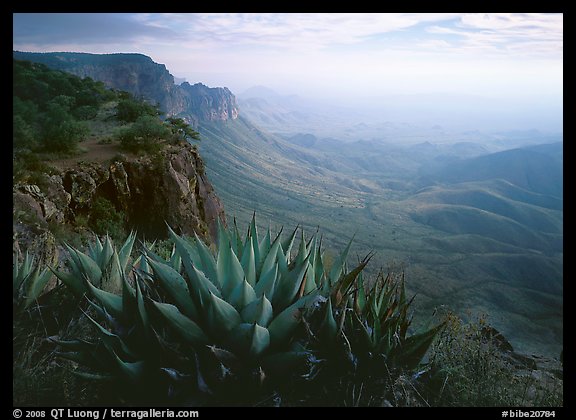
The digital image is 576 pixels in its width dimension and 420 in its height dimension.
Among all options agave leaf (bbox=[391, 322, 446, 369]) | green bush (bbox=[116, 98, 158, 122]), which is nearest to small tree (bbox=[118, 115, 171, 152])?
green bush (bbox=[116, 98, 158, 122])

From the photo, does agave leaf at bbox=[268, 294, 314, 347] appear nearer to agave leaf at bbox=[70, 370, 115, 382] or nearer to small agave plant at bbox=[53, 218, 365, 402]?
small agave plant at bbox=[53, 218, 365, 402]

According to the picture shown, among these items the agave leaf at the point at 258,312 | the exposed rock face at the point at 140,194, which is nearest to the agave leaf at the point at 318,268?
the agave leaf at the point at 258,312

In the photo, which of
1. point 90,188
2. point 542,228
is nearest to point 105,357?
point 90,188

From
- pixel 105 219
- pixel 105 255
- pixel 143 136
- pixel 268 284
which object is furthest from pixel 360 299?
pixel 143 136

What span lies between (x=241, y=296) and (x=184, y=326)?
287 mm

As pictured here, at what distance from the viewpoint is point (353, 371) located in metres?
2.03

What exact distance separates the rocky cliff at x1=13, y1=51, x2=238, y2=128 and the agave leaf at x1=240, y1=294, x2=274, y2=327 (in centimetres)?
253

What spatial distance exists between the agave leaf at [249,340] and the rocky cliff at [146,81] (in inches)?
101

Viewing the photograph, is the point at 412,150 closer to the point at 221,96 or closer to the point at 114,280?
the point at 221,96

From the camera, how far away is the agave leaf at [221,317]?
1852mm

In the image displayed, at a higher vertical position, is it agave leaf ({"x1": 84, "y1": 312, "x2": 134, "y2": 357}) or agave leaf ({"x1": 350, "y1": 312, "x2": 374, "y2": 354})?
agave leaf ({"x1": 350, "y1": 312, "x2": 374, "y2": 354})

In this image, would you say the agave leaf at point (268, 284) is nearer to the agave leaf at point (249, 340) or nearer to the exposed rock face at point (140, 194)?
the agave leaf at point (249, 340)

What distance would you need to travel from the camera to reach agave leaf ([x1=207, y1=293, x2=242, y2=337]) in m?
1.85
